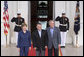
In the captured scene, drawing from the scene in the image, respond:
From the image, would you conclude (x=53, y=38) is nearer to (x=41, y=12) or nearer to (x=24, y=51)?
(x=24, y=51)

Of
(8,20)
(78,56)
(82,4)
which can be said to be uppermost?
(82,4)

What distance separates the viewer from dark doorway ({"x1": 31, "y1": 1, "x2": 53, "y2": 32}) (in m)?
12.2

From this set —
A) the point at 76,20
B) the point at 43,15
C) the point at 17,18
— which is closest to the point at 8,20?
the point at 17,18

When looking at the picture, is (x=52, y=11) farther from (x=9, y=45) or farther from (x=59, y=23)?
(x=9, y=45)

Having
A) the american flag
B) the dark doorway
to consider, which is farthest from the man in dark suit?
the dark doorway

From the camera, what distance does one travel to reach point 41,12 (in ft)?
40.6

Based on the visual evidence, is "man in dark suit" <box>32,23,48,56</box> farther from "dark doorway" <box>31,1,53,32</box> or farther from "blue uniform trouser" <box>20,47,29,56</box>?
"dark doorway" <box>31,1,53,32</box>

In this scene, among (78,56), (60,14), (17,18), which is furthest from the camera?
(60,14)

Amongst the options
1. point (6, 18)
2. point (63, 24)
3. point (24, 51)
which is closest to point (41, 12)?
point (63, 24)

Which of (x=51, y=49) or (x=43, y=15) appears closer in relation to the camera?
Result: (x=51, y=49)

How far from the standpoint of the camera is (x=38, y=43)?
292 inches

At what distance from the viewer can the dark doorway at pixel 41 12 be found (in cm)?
1225

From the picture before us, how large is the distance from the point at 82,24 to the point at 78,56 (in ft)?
9.66

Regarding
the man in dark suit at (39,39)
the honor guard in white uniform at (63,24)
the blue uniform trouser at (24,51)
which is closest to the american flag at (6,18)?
the honor guard in white uniform at (63,24)
